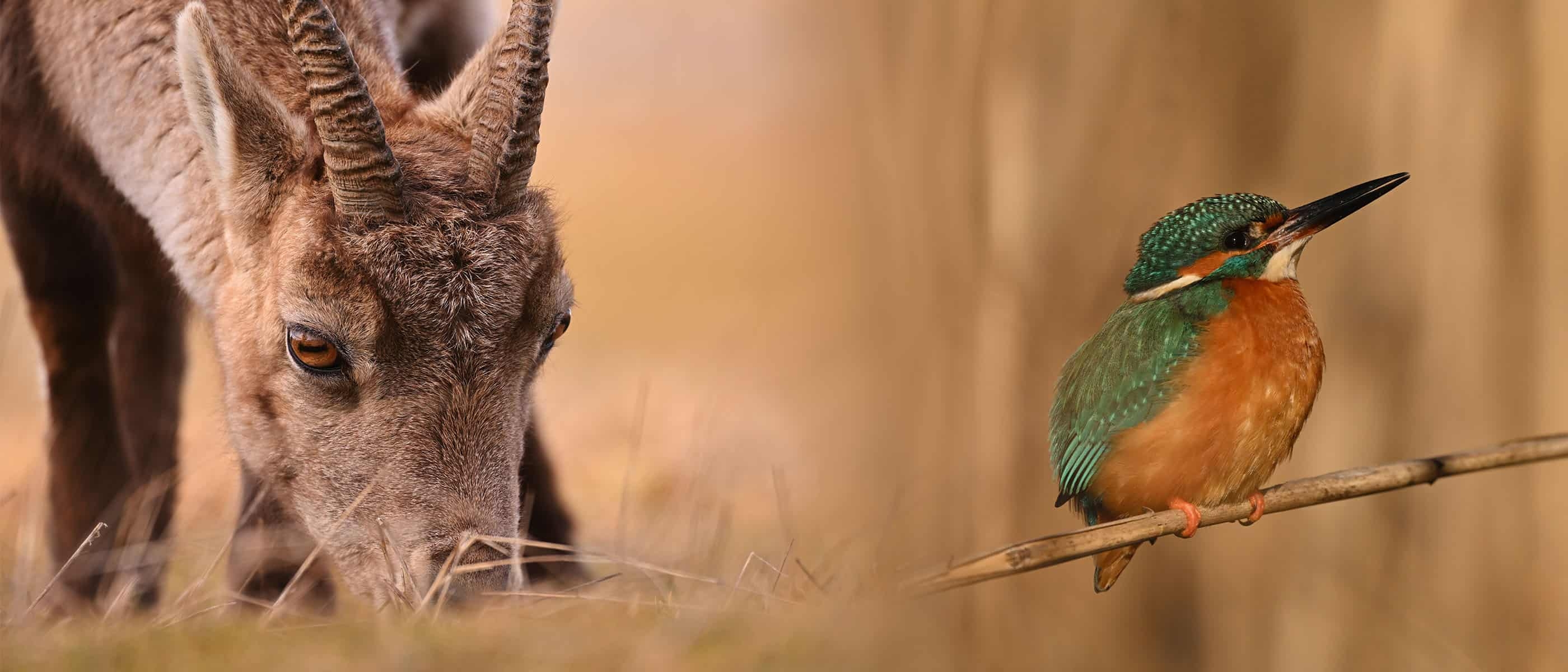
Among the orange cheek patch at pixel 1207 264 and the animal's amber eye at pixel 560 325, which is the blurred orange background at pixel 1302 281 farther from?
the animal's amber eye at pixel 560 325

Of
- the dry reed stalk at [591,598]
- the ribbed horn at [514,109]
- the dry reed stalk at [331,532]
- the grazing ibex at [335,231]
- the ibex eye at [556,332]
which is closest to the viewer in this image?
the dry reed stalk at [591,598]

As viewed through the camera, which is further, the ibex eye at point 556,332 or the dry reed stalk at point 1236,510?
the ibex eye at point 556,332

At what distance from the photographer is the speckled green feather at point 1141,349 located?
1.44 meters

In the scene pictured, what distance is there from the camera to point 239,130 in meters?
4.27

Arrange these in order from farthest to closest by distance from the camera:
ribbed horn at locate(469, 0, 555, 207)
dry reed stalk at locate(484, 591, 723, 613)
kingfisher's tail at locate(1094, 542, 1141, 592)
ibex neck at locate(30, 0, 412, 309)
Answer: ibex neck at locate(30, 0, 412, 309) < ribbed horn at locate(469, 0, 555, 207) < dry reed stalk at locate(484, 591, 723, 613) < kingfisher's tail at locate(1094, 542, 1141, 592)

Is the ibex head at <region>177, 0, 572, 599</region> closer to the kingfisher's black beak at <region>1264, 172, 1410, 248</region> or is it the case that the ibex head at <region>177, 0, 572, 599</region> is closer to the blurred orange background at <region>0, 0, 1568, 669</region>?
the blurred orange background at <region>0, 0, 1568, 669</region>

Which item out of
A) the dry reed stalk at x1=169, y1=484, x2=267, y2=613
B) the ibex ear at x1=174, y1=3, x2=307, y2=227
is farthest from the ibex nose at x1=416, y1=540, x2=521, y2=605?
the ibex ear at x1=174, y1=3, x2=307, y2=227

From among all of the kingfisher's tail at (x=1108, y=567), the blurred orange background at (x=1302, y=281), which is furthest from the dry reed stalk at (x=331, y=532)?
the kingfisher's tail at (x=1108, y=567)

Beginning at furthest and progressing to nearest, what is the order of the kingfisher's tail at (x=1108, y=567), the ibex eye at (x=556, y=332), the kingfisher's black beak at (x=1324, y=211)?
the ibex eye at (x=556, y=332), the kingfisher's tail at (x=1108, y=567), the kingfisher's black beak at (x=1324, y=211)

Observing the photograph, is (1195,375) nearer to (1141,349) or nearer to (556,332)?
(1141,349)

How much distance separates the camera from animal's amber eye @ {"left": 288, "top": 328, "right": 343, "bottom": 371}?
4.11 metres

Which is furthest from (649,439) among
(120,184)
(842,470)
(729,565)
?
(842,470)

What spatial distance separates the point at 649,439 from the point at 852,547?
6.73m

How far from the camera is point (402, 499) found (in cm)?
416
